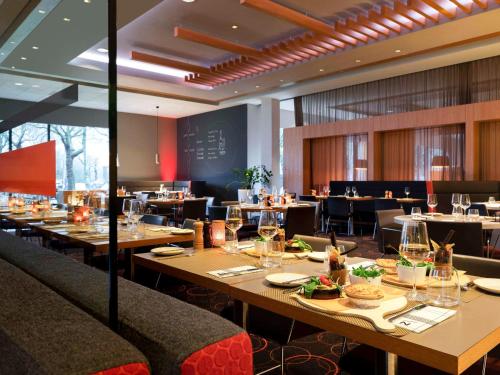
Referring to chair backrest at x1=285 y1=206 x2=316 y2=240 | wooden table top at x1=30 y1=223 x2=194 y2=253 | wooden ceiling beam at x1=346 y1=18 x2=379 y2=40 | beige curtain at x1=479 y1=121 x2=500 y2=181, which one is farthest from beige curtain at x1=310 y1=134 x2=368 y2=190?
wooden table top at x1=30 y1=223 x2=194 y2=253

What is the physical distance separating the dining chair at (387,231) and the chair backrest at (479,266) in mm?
1556

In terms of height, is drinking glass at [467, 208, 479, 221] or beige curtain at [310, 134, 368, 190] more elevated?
beige curtain at [310, 134, 368, 190]

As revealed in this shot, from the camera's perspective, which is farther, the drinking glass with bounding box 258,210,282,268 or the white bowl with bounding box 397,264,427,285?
the drinking glass with bounding box 258,210,282,268

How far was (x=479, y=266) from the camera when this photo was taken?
1.83m

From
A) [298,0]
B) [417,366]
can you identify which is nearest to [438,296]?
[417,366]

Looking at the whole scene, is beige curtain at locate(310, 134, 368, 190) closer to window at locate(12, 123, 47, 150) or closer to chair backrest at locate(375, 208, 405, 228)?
chair backrest at locate(375, 208, 405, 228)

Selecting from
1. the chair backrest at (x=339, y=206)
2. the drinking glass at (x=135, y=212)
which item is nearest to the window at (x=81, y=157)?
the drinking glass at (x=135, y=212)

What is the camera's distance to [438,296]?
4.08ft

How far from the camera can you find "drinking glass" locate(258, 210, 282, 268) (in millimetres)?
1834

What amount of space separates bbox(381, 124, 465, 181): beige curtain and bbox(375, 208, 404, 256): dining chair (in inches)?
188

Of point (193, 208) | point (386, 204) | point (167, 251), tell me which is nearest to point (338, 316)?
point (167, 251)

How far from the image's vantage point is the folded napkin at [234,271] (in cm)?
163

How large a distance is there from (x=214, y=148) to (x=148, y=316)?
11.6 metres

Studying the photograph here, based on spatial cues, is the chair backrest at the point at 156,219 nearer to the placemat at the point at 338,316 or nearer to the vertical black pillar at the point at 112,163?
the placemat at the point at 338,316
